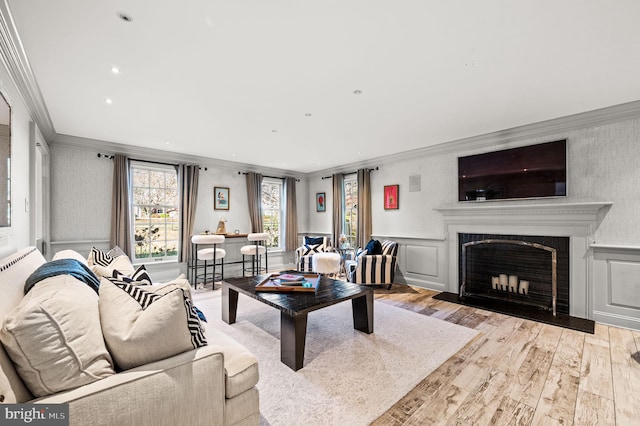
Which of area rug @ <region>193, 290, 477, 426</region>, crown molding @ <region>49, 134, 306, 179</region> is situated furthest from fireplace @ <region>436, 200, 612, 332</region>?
crown molding @ <region>49, 134, 306, 179</region>

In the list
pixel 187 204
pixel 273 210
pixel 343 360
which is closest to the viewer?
pixel 343 360

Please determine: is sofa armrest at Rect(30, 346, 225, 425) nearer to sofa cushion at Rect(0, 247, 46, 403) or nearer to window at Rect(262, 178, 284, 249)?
sofa cushion at Rect(0, 247, 46, 403)

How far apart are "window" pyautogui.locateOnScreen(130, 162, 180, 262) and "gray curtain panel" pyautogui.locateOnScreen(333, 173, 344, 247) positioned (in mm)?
3296

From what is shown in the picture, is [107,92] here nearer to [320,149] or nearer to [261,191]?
[320,149]

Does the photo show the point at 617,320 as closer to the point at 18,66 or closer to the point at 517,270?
the point at 517,270

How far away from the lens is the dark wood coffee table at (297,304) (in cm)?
234

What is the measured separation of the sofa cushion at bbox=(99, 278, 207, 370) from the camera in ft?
3.84

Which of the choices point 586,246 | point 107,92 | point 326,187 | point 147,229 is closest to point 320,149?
point 326,187

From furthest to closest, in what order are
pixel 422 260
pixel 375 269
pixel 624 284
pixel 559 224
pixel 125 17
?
pixel 422 260
pixel 375 269
pixel 559 224
pixel 624 284
pixel 125 17

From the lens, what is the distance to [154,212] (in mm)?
5367

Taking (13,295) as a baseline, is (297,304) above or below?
below

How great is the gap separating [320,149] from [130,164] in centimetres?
334

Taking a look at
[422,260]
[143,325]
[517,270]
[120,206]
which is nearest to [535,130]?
[517,270]

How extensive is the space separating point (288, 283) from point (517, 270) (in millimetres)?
3286
